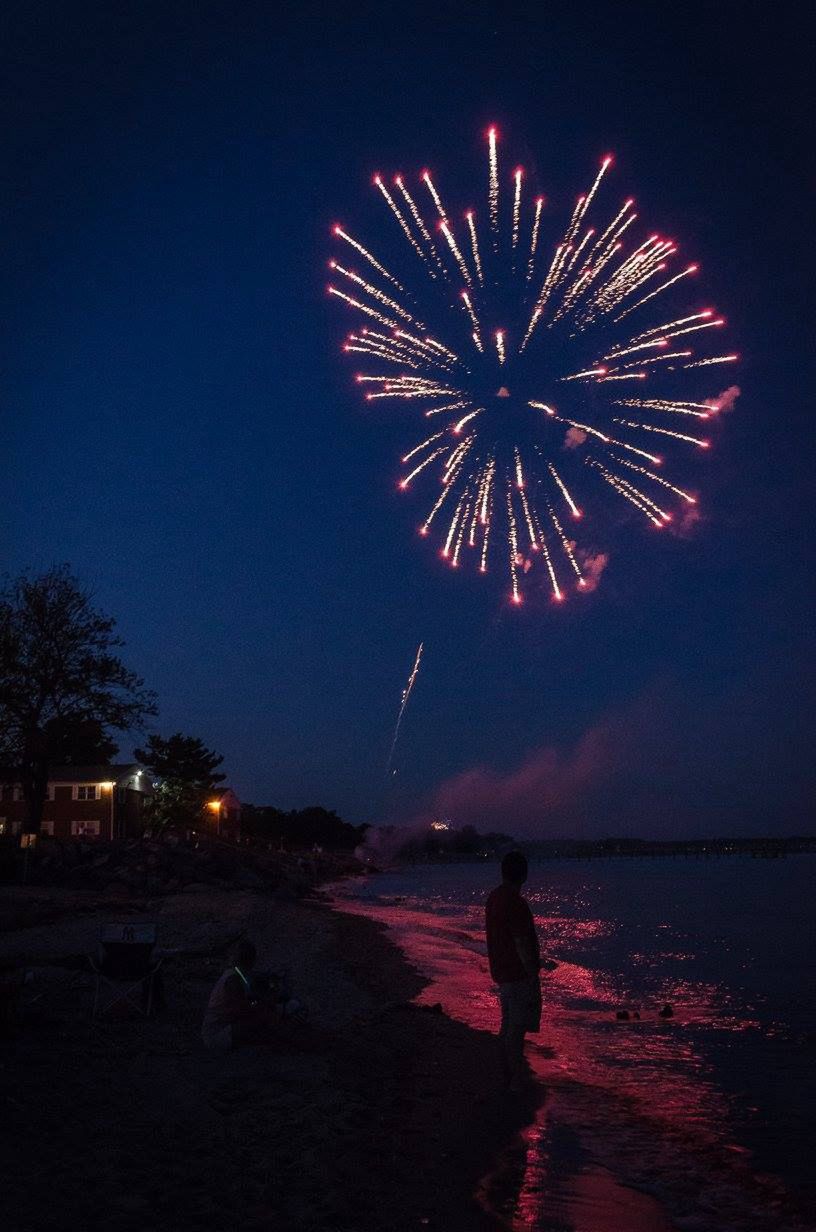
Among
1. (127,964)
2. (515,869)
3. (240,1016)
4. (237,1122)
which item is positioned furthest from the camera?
(127,964)

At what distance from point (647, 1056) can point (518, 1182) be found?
7817mm

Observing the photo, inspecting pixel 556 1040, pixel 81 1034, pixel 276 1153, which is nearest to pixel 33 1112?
pixel 276 1153

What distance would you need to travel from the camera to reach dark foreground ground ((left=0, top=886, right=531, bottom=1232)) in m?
5.89

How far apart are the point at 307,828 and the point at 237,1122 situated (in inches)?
5483

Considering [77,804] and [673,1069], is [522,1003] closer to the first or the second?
[673,1069]

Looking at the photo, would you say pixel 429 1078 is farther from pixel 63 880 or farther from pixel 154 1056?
pixel 63 880

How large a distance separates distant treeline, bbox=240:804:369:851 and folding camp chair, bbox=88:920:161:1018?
9857 cm

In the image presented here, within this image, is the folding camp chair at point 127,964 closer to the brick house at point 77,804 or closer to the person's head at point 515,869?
the person's head at point 515,869

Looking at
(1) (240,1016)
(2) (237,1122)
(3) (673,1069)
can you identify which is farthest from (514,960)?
(3) (673,1069)

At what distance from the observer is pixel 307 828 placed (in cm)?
14362

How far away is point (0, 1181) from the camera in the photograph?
18.5 ft

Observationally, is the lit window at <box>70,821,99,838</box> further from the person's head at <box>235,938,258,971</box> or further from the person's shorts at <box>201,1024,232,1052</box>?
the person's shorts at <box>201,1024,232,1052</box>

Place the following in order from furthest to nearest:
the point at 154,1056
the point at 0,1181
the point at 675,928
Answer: the point at 675,928 → the point at 154,1056 → the point at 0,1181

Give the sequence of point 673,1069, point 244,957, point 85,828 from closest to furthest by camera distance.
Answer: point 244,957, point 673,1069, point 85,828
